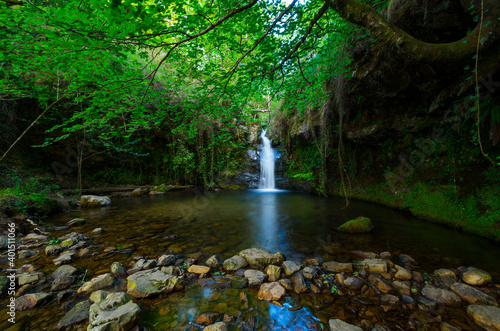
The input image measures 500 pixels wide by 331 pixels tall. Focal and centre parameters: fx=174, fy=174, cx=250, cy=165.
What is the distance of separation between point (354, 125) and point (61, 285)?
888 cm

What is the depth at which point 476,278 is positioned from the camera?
7.82ft

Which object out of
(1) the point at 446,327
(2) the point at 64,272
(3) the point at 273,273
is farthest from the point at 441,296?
(2) the point at 64,272

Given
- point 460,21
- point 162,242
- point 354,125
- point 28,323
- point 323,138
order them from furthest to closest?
point 323,138 < point 354,125 < point 162,242 < point 460,21 < point 28,323

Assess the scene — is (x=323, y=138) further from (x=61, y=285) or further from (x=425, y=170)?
(x=61, y=285)

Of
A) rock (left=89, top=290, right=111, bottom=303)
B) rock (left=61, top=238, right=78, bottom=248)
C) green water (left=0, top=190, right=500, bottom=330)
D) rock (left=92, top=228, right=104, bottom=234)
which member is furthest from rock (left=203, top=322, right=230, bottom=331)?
rock (left=92, top=228, right=104, bottom=234)

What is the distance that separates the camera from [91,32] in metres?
2.28

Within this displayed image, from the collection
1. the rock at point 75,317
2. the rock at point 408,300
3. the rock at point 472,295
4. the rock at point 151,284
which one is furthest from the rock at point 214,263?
the rock at point 472,295

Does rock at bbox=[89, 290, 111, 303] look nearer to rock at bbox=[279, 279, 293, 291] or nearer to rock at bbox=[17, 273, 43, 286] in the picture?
rock at bbox=[17, 273, 43, 286]

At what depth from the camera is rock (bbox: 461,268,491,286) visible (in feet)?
7.74

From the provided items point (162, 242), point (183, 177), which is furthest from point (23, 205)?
point (183, 177)

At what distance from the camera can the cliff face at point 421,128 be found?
3.73m

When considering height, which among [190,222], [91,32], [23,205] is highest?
[91,32]

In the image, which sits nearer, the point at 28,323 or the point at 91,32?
the point at 28,323

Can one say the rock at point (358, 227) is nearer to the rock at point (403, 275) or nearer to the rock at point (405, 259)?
the rock at point (405, 259)
